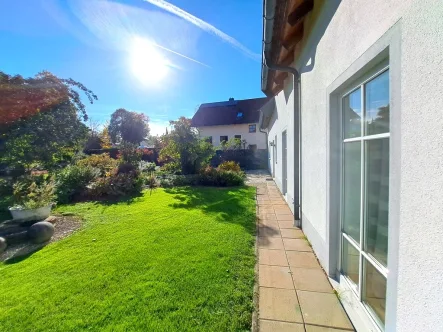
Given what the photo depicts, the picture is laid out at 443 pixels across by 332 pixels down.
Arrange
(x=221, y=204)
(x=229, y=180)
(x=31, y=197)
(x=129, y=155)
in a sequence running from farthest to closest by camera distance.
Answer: (x=129, y=155) → (x=229, y=180) → (x=221, y=204) → (x=31, y=197)

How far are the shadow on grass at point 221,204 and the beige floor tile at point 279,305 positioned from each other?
78.3 inches

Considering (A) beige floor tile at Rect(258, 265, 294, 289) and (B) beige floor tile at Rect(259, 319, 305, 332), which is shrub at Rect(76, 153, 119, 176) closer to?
(A) beige floor tile at Rect(258, 265, 294, 289)

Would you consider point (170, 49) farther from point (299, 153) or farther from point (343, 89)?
point (343, 89)

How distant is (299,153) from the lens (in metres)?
4.67

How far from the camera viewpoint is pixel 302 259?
3.42 meters

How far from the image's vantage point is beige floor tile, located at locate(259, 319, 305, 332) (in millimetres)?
2070

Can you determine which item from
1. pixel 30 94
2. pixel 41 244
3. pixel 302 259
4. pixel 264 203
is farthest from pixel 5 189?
pixel 302 259

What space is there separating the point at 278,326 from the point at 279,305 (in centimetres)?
30

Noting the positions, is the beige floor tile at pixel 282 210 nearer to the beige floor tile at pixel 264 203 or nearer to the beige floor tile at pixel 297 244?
the beige floor tile at pixel 264 203

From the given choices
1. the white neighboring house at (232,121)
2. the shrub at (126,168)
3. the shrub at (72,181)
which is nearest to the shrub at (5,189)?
the shrub at (72,181)

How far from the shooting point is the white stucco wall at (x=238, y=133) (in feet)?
86.1

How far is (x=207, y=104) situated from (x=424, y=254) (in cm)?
3256

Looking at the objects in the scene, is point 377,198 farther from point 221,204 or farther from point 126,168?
point 126,168

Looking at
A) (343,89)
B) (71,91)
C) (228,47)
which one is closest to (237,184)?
(228,47)
